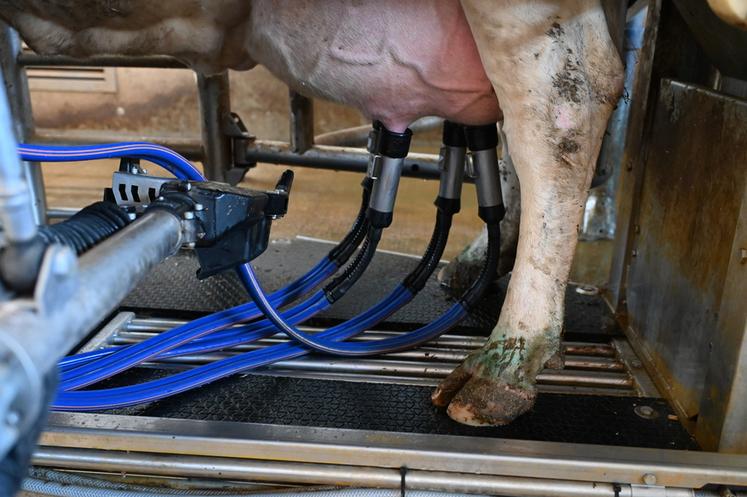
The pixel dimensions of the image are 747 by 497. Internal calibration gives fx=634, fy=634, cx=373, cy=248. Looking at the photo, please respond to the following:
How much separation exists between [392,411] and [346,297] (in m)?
0.53

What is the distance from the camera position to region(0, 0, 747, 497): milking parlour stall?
0.91 meters

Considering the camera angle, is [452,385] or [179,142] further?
[179,142]

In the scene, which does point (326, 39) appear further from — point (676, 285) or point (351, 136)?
point (351, 136)

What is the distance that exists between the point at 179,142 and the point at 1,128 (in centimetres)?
167

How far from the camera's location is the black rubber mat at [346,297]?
1.47 meters

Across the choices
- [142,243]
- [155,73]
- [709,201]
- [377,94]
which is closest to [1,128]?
[142,243]

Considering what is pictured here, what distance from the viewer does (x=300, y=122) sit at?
200cm

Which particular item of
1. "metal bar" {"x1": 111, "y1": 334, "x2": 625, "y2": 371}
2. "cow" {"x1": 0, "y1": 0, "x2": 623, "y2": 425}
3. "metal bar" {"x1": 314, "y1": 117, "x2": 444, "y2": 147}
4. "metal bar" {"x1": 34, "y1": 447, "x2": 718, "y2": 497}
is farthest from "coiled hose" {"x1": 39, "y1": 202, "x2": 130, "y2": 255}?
"metal bar" {"x1": 314, "y1": 117, "x2": 444, "y2": 147}

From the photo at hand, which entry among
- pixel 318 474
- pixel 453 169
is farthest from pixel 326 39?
pixel 318 474

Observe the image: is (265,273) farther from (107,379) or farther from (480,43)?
(480,43)

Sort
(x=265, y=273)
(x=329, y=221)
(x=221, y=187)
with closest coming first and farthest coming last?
(x=221, y=187) < (x=265, y=273) < (x=329, y=221)

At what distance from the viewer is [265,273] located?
67.8 inches

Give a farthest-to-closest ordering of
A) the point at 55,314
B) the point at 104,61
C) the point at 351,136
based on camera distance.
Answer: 1. the point at 351,136
2. the point at 104,61
3. the point at 55,314

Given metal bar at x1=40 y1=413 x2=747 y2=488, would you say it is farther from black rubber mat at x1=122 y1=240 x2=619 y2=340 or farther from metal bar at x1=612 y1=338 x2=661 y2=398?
black rubber mat at x1=122 y1=240 x2=619 y2=340
